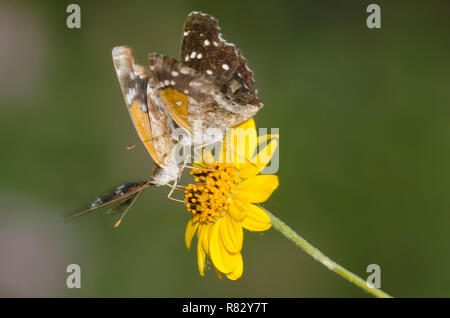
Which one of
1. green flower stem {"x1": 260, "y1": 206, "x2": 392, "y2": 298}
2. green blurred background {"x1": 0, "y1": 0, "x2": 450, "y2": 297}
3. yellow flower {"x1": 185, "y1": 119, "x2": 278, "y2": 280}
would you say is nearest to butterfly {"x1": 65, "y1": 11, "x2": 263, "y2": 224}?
yellow flower {"x1": 185, "y1": 119, "x2": 278, "y2": 280}

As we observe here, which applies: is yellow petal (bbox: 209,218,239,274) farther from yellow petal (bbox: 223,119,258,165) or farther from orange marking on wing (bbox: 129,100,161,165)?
orange marking on wing (bbox: 129,100,161,165)

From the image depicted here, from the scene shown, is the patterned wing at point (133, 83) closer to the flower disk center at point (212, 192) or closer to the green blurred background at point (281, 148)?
the flower disk center at point (212, 192)

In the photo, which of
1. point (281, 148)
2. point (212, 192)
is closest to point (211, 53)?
point (212, 192)

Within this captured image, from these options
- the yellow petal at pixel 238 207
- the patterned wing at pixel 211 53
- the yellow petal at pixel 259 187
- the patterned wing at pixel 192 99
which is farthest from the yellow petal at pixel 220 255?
the patterned wing at pixel 211 53

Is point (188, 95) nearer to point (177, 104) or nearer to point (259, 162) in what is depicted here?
point (177, 104)

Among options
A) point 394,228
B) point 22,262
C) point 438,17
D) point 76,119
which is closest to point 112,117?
point 76,119

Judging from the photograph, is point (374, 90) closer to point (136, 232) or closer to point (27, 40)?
point (136, 232)
